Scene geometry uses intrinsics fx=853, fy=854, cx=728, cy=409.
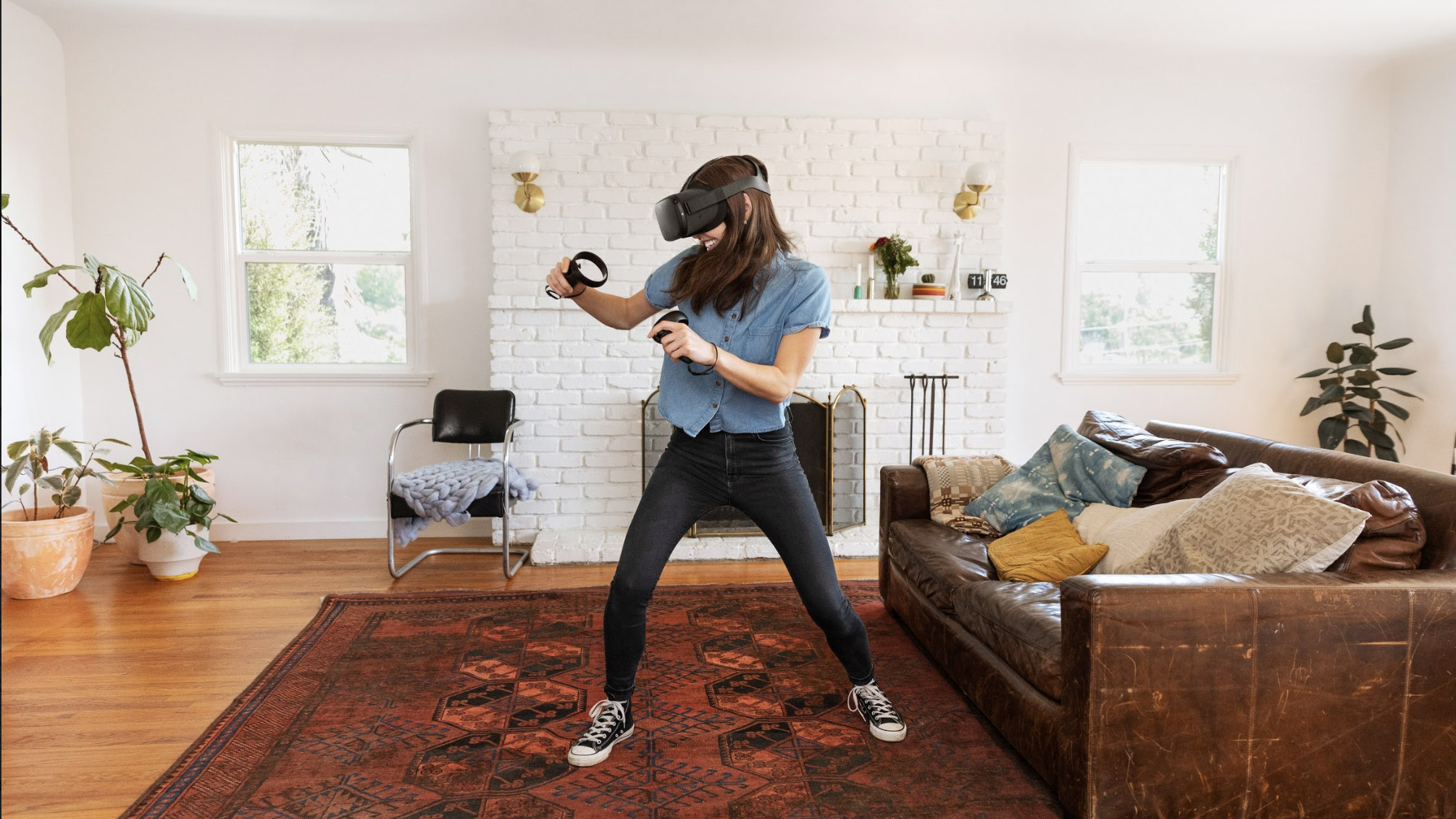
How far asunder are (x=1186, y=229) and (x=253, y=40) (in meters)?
5.03

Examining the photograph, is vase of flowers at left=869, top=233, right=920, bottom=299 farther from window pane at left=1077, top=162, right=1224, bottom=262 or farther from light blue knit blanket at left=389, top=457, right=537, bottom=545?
light blue knit blanket at left=389, top=457, right=537, bottom=545

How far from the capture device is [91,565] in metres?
3.89

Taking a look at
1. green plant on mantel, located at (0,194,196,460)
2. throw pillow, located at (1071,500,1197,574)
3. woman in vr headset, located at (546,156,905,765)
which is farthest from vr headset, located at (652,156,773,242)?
green plant on mantel, located at (0,194,196,460)

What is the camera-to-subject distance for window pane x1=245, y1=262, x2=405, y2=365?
4.41m

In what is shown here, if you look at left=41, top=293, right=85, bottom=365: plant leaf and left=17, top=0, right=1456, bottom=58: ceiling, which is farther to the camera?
left=17, top=0, right=1456, bottom=58: ceiling

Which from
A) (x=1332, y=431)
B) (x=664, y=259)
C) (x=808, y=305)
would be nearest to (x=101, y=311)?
(x=664, y=259)

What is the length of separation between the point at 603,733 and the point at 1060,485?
67.1 inches

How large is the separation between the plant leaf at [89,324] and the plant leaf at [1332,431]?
18.9 ft

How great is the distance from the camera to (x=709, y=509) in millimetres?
2004

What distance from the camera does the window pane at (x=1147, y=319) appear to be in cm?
481

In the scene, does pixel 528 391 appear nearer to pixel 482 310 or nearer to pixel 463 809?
pixel 482 310

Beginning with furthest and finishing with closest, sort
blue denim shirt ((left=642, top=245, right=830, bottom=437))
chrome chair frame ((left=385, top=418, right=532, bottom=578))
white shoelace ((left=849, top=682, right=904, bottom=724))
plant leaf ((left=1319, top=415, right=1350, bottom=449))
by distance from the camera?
1. plant leaf ((left=1319, top=415, right=1350, bottom=449))
2. chrome chair frame ((left=385, top=418, right=532, bottom=578))
3. white shoelace ((left=849, top=682, right=904, bottom=724))
4. blue denim shirt ((left=642, top=245, right=830, bottom=437))

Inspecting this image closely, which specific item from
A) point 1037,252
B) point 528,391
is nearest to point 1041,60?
point 1037,252

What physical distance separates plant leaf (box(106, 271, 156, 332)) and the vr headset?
2.76 meters
